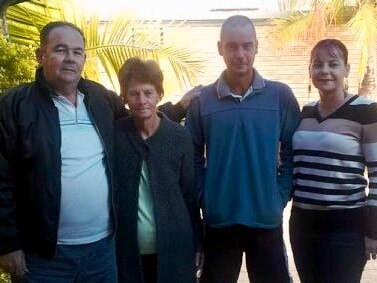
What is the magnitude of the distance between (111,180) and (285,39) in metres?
9.63

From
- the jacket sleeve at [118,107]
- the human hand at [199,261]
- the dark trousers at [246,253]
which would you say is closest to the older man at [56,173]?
the jacket sleeve at [118,107]

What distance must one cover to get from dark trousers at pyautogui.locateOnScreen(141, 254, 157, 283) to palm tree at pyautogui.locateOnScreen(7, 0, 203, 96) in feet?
Result: 8.53

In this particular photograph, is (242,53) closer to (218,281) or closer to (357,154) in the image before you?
(357,154)

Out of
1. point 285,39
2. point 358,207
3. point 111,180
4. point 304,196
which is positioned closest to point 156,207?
point 111,180

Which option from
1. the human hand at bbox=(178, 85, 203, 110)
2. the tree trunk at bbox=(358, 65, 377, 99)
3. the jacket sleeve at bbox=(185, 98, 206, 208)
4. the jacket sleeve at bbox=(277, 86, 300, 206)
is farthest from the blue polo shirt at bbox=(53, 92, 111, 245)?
the tree trunk at bbox=(358, 65, 377, 99)

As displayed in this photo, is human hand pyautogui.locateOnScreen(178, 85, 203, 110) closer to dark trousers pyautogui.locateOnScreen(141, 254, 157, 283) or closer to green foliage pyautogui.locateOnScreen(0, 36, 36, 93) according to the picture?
dark trousers pyautogui.locateOnScreen(141, 254, 157, 283)

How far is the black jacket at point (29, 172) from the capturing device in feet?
9.37

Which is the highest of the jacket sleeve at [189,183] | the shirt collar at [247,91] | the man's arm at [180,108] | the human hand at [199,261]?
the shirt collar at [247,91]

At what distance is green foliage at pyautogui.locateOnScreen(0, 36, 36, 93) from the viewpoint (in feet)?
14.0

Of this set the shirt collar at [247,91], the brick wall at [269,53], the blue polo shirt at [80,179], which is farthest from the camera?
the brick wall at [269,53]

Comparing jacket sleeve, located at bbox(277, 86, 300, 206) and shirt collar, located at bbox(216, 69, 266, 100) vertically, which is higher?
Answer: shirt collar, located at bbox(216, 69, 266, 100)

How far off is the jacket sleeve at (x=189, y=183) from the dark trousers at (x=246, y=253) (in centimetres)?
12

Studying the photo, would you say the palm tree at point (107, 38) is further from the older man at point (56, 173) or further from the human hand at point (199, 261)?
the human hand at point (199, 261)

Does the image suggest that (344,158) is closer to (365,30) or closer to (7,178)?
(7,178)
